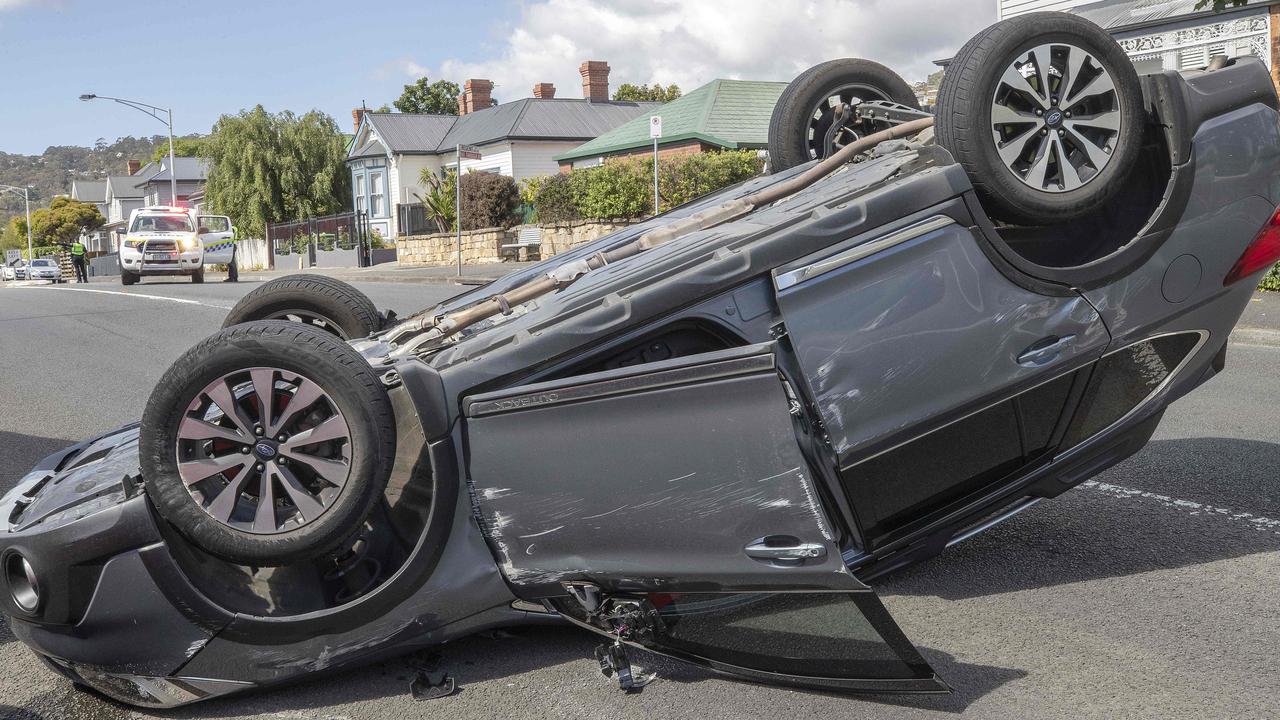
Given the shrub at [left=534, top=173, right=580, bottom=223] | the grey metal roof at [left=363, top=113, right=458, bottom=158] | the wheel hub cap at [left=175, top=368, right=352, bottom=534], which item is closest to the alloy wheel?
the wheel hub cap at [left=175, top=368, right=352, bottom=534]

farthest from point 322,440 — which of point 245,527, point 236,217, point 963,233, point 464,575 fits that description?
point 236,217

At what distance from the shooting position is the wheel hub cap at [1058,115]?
3621 mm

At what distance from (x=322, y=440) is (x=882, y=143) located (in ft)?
7.77

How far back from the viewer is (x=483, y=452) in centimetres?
303

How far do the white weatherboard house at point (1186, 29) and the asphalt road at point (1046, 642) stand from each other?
1700 cm

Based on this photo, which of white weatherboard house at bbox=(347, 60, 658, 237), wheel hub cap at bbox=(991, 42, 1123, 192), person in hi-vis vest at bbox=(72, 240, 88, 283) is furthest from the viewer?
white weatherboard house at bbox=(347, 60, 658, 237)

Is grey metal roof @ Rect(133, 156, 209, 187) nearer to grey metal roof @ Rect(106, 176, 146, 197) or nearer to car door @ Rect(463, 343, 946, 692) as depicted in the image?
grey metal roof @ Rect(106, 176, 146, 197)

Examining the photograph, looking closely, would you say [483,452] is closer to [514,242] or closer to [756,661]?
[756,661]

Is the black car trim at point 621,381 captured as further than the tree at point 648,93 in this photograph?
No

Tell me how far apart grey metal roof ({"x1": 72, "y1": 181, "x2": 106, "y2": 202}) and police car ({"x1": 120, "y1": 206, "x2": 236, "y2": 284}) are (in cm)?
11256

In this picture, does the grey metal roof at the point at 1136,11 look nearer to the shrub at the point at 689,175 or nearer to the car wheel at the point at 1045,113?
the shrub at the point at 689,175

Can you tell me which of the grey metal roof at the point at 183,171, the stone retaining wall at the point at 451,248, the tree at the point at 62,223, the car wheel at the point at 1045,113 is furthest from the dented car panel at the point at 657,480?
the tree at the point at 62,223

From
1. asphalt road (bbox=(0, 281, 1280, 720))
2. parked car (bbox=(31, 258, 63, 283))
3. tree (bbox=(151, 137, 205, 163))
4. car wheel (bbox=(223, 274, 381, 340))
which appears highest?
tree (bbox=(151, 137, 205, 163))

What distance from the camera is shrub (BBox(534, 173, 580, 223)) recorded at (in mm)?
30500
